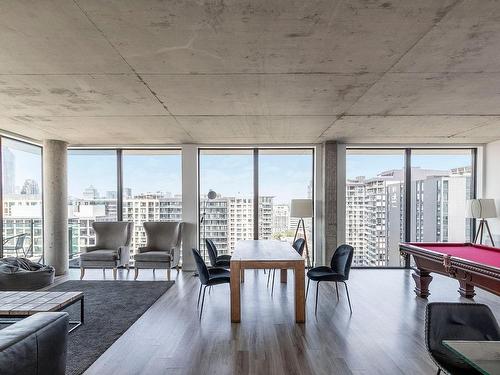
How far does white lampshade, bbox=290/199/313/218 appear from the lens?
Answer: 6.30 m

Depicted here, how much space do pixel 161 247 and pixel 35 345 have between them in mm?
4686

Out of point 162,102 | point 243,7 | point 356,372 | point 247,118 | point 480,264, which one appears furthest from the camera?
point 247,118

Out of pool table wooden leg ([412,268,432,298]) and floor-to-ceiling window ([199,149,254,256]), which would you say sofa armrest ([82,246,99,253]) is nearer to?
floor-to-ceiling window ([199,149,254,256])

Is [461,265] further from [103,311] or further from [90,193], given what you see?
[90,193]

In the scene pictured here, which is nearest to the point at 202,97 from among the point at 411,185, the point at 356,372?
the point at 356,372

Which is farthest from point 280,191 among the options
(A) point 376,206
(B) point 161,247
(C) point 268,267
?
(C) point 268,267

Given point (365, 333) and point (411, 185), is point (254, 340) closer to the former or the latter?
point (365, 333)

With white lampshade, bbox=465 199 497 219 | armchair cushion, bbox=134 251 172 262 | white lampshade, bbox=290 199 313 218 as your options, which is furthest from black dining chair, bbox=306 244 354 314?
white lampshade, bbox=465 199 497 219

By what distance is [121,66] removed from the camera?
291 cm

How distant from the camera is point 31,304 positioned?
10.9 feet

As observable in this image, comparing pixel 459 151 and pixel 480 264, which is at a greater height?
pixel 459 151

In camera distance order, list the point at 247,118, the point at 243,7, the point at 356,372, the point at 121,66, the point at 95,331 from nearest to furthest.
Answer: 1. the point at 243,7
2. the point at 356,372
3. the point at 121,66
4. the point at 95,331
5. the point at 247,118

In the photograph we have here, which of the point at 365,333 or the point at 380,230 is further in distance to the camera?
the point at 380,230

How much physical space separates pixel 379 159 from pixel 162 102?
511cm
